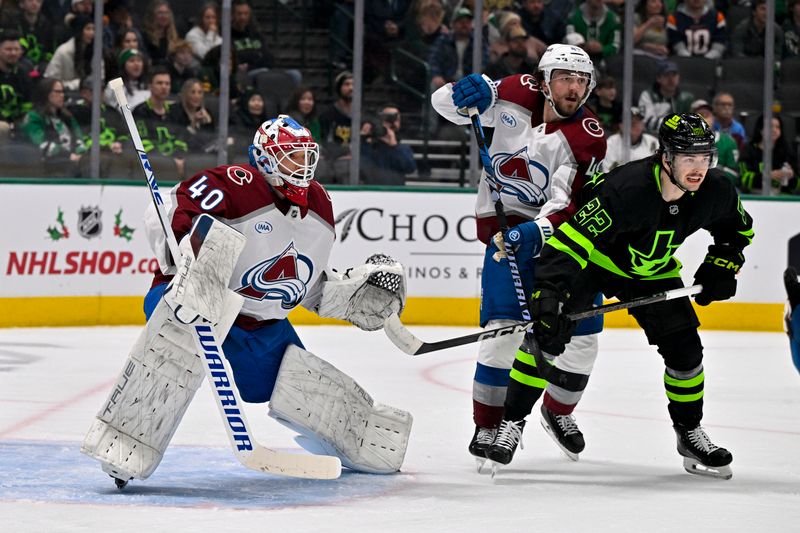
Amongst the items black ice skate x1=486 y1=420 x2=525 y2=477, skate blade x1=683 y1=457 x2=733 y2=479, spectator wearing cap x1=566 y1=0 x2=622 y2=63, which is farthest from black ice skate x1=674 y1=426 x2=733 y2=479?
spectator wearing cap x1=566 y1=0 x2=622 y2=63

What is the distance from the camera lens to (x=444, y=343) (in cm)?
376

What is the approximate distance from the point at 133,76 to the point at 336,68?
3.66ft

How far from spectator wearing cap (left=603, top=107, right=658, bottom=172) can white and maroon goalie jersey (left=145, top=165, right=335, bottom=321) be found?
4389 millimetres

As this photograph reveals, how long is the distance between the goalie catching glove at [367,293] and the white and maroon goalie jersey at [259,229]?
0.09 metres

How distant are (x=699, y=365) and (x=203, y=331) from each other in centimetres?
140

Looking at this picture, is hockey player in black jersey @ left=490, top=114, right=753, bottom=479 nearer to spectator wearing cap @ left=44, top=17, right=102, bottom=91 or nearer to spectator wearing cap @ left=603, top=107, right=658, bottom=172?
spectator wearing cap @ left=603, top=107, right=658, bottom=172

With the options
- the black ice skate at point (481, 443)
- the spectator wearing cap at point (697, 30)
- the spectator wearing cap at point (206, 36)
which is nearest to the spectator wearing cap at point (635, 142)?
the spectator wearing cap at point (697, 30)

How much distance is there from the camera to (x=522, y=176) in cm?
397

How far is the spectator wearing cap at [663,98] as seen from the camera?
780 cm

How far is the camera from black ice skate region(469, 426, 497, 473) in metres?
3.84

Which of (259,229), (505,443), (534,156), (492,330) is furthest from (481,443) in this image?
(259,229)

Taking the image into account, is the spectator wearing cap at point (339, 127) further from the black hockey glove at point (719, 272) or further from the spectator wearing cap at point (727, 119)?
the black hockey glove at point (719, 272)

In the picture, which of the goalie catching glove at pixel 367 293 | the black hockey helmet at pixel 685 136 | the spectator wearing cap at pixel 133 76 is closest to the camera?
the black hockey helmet at pixel 685 136

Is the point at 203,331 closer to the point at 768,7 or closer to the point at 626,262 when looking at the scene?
the point at 626,262
